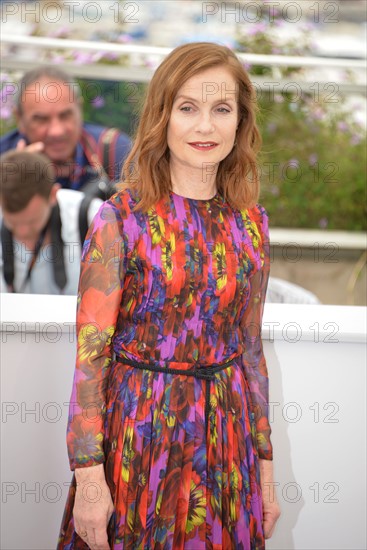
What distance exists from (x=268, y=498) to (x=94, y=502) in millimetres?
345

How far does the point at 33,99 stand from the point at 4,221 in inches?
25.8

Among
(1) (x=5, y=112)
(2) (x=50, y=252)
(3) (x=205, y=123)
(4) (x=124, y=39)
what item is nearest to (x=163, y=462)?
(3) (x=205, y=123)

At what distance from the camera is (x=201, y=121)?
117 cm

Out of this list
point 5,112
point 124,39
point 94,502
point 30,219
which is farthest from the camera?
point 124,39

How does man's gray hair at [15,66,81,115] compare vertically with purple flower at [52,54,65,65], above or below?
below

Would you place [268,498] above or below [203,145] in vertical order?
below

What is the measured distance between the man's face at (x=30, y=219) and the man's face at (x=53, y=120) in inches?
17.5

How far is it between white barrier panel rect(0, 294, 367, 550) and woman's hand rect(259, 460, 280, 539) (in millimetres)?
237

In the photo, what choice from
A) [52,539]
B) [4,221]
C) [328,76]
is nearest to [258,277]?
[52,539]

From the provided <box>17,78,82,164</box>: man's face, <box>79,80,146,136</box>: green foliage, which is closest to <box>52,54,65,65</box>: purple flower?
<box>79,80,146,136</box>: green foliage

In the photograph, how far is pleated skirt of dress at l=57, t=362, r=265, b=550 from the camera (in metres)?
1.14

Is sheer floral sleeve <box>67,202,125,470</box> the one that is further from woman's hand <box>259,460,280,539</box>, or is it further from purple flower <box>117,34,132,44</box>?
purple flower <box>117,34,132,44</box>

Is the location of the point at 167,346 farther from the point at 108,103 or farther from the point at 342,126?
the point at 342,126

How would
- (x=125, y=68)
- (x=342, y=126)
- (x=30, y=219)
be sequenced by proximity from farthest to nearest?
(x=342, y=126)
(x=125, y=68)
(x=30, y=219)
